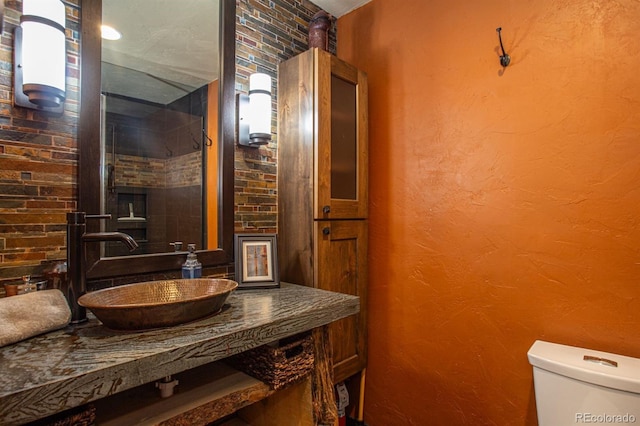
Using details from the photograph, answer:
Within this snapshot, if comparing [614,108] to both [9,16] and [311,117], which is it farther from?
[9,16]

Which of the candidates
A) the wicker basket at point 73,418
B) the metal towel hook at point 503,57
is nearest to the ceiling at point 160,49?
the wicker basket at point 73,418

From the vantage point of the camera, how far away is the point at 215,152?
1.66 metres

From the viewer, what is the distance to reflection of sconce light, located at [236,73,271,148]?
1.71 metres

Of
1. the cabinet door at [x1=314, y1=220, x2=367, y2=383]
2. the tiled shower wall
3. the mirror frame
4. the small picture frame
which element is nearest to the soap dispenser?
the mirror frame

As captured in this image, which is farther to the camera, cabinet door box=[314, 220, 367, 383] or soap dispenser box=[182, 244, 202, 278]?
cabinet door box=[314, 220, 367, 383]

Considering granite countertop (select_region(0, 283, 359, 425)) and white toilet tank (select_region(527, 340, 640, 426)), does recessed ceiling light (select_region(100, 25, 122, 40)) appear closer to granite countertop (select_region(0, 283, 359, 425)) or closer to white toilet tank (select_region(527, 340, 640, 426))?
granite countertop (select_region(0, 283, 359, 425))

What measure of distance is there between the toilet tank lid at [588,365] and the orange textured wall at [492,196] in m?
0.10

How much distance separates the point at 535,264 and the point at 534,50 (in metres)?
0.94

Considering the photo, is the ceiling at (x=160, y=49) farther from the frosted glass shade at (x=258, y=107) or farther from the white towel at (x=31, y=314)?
the white towel at (x=31, y=314)

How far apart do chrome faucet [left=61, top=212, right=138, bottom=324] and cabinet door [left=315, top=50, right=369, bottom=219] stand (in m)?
0.95

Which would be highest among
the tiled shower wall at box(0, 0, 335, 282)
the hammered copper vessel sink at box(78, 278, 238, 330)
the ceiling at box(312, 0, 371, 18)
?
the ceiling at box(312, 0, 371, 18)

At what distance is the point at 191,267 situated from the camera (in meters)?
1.44

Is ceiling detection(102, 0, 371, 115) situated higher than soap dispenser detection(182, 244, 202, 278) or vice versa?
ceiling detection(102, 0, 371, 115)

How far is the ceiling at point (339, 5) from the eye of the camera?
2104 mm
